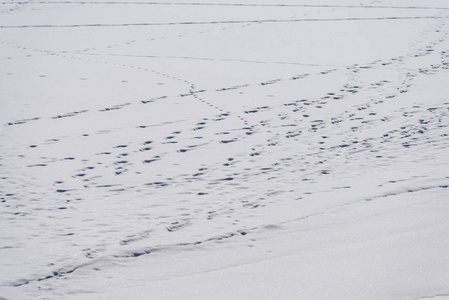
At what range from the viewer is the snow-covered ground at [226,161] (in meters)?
1.98

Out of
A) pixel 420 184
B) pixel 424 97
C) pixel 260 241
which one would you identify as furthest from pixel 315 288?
pixel 424 97

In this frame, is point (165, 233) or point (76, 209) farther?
point (76, 209)

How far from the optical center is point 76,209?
2.43 meters

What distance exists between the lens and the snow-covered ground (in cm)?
198

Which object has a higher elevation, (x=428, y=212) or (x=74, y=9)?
A: (x=74, y=9)

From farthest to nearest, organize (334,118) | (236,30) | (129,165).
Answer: (236,30)
(334,118)
(129,165)

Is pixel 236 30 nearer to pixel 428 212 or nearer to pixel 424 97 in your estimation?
pixel 424 97

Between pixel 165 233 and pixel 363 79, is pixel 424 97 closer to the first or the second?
pixel 363 79

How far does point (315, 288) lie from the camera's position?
184 cm

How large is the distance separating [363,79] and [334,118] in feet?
2.39

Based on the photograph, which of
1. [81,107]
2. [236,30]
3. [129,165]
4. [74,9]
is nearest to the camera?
[129,165]

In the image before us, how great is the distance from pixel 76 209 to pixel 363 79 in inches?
83.6

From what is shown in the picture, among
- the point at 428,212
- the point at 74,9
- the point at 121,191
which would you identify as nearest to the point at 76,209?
the point at 121,191

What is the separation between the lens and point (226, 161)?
9.39 feet
